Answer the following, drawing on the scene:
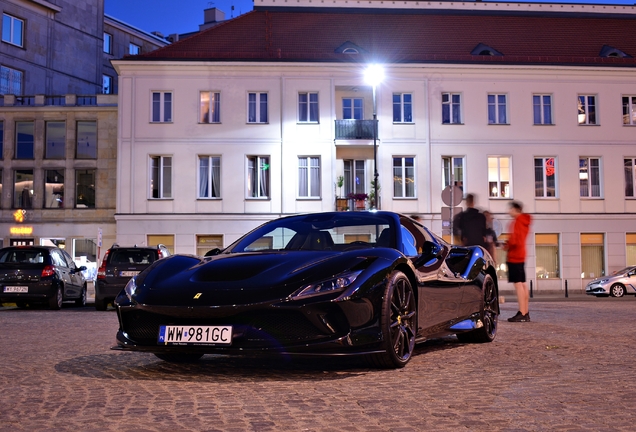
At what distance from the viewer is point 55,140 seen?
146ft

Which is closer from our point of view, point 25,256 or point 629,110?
point 25,256

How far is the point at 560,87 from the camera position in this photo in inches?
1656

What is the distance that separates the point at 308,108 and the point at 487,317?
3207 cm

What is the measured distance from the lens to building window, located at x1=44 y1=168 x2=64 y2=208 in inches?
1724

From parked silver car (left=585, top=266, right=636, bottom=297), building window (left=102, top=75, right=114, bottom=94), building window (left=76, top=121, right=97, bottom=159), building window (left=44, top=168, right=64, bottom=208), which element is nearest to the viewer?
parked silver car (left=585, top=266, right=636, bottom=297)

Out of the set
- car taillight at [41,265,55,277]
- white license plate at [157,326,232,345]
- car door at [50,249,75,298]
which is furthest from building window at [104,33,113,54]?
white license plate at [157,326,232,345]

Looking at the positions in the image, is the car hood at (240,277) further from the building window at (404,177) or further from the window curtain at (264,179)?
the building window at (404,177)

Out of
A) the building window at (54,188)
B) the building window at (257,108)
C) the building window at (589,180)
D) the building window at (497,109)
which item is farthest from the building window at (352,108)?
the building window at (54,188)

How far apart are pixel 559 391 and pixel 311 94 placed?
3599cm

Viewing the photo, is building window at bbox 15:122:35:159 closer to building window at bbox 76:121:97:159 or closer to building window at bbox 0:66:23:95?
building window at bbox 76:121:97:159

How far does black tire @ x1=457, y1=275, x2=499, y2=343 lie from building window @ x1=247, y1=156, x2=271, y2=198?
3081 centimetres

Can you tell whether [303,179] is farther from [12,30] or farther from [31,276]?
[12,30]

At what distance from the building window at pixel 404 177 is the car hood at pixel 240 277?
111 feet

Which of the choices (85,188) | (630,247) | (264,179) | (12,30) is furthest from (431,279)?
(12,30)
